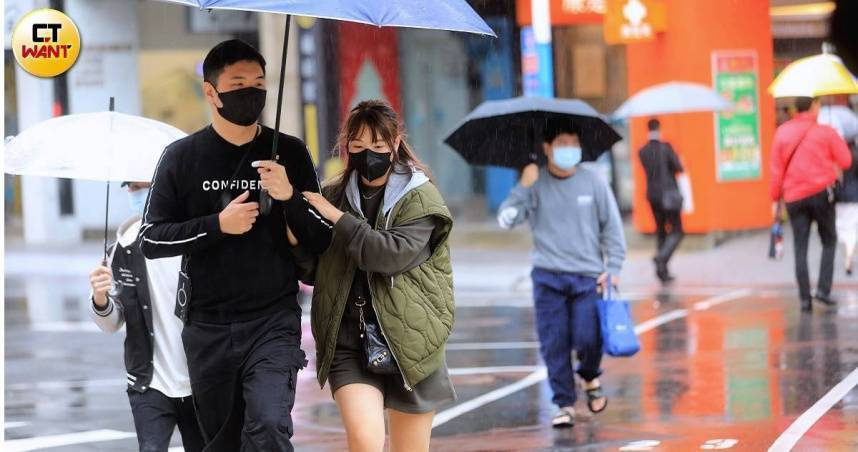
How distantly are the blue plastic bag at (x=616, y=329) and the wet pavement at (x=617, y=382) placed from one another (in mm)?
477

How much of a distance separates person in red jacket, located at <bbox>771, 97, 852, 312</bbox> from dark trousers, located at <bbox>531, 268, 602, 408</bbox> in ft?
17.3

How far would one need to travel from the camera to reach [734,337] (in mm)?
12703

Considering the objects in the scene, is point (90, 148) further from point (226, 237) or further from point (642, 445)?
point (642, 445)

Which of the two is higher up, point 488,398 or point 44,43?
point 44,43

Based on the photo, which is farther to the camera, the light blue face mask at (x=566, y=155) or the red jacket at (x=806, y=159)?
the red jacket at (x=806, y=159)

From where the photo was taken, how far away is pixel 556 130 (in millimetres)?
8914

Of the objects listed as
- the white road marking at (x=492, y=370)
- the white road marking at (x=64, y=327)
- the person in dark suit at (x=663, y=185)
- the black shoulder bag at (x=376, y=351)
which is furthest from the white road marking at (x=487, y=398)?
the person in dark suit at (x=663, y=185)

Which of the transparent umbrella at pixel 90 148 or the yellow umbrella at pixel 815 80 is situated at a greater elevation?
the yellow umbrella at pixel 815 80

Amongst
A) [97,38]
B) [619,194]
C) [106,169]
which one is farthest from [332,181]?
[97,38]

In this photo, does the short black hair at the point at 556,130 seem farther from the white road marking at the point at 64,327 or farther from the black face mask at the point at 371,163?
the white road marking at the point at 64,327

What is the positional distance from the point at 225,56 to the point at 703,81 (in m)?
16.2

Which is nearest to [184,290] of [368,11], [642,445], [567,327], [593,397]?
[368,11]

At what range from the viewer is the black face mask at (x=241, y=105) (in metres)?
5.44

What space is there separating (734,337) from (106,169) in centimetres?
771
